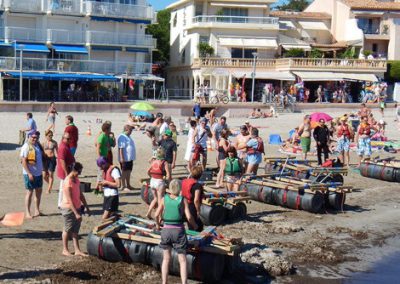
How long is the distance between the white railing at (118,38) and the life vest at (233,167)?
35.3 metres

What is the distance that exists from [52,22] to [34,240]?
39163 millimetres

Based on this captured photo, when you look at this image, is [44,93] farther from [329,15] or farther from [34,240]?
[34,240]

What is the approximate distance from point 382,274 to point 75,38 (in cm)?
4023

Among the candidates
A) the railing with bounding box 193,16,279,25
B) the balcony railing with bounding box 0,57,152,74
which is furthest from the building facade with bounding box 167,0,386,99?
the balcony railing with bounding box 0,57,152,74

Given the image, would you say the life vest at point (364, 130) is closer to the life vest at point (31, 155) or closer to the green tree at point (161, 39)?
the life vest at point (31, 155)

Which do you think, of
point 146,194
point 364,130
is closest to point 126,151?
point 146,194

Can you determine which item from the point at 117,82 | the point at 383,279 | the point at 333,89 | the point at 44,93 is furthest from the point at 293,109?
the point at 383,279

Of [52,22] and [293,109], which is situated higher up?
[52,22]

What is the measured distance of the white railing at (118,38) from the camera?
163ft

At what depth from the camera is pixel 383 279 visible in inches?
475

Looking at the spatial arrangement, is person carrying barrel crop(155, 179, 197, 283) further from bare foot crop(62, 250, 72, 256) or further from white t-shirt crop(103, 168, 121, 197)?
white t-shirt crop(103, 168, 121, 197)

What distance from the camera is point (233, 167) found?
52.2 feet

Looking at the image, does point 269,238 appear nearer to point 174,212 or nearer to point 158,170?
point 158,170

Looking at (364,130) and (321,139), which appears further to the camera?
(364,130)
